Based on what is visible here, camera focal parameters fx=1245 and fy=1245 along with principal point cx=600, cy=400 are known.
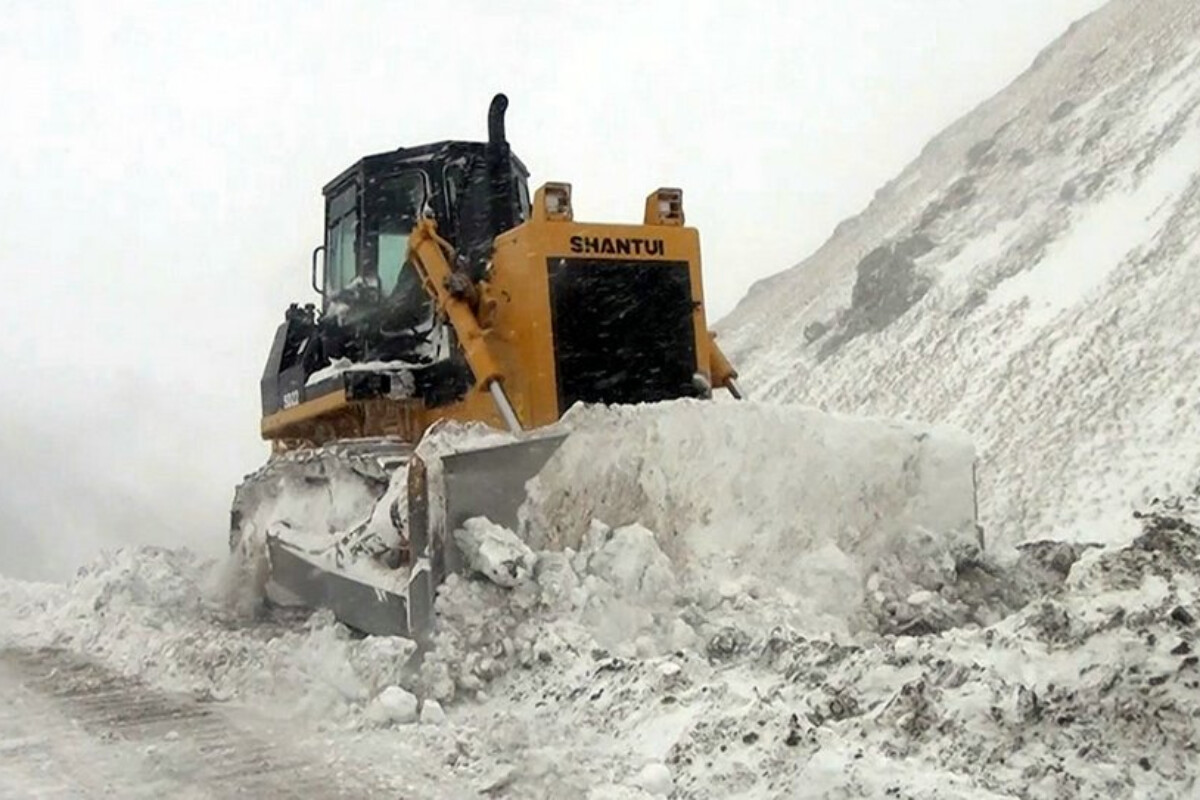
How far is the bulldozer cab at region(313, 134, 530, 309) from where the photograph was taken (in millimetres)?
7367

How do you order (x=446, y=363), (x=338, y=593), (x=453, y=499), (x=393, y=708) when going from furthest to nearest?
(x=446, y=363), (x=338, y=593), (x=453, y=499), (x=393, y=708)

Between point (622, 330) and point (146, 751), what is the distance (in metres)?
3.15

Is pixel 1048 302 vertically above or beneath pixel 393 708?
above

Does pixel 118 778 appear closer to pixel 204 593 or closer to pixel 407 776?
pixel 407 776

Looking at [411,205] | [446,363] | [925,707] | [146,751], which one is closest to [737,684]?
[925,707]

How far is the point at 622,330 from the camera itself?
6527mm

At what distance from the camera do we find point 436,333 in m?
6.97

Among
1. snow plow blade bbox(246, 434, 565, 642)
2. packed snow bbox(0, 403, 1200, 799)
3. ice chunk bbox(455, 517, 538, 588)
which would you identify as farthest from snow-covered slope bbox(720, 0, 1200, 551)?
ice chunk bbox(455, 517, 538, 588)

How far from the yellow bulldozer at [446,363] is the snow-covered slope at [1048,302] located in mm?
6480

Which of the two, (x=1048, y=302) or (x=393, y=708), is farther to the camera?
(x=1048, y=302)

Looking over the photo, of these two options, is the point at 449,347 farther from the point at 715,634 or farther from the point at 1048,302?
the point at 1048,302

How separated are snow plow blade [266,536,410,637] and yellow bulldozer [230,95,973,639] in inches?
0.5

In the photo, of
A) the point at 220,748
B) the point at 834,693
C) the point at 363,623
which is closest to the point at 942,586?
the point at 834,693

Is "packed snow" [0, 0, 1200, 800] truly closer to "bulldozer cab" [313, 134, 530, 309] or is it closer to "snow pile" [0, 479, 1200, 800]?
"snow pile" [0, 479, 1200, 800]
